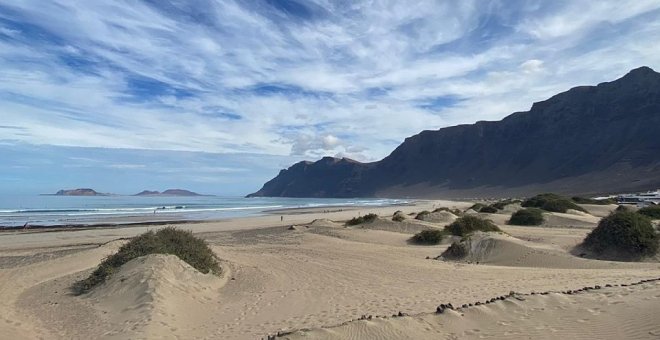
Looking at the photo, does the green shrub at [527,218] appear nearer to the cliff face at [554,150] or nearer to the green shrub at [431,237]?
the green shrub at [431,237]

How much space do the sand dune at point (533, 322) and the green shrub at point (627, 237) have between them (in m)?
8.26

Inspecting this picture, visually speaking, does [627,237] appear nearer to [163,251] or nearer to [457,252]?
[457,252]

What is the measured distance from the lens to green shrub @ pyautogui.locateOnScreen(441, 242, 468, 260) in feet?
54.5

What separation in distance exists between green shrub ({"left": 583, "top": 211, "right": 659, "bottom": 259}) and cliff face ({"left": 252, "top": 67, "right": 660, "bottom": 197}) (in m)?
80.0

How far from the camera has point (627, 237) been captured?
1541 centimetres

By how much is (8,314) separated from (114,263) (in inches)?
105

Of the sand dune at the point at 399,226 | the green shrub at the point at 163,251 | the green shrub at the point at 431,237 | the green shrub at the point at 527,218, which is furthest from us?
the green shrub at the point at 527,218

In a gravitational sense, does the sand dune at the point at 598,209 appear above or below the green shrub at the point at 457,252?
above

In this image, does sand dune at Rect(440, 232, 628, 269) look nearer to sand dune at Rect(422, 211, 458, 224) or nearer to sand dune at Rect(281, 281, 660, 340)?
sand dune at Rect(281, 281, 660, 340)

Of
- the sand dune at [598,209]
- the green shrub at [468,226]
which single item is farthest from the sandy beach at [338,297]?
the sand dune at [598,209]

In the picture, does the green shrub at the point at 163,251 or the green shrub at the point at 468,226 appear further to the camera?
the green shrub at the point at 468,226

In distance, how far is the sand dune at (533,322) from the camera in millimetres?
6484

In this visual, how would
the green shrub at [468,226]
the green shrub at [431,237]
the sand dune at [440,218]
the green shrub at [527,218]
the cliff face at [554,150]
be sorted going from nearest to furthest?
the green shrub at [431,237]
the green shrub at [468,226]
the green shrub at [527,218]
the sand dune at [440,218]
the cliff face at [554,150]

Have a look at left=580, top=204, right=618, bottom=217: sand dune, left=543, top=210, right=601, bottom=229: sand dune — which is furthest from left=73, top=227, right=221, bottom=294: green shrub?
left=580, top=204, right=618, bottom=217: sand dune
